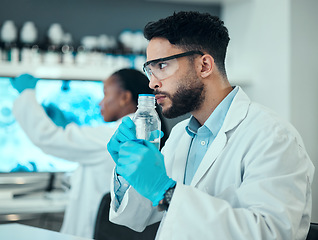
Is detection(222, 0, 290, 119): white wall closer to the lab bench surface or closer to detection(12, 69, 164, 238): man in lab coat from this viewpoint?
detection(12, 69, 164, 238): man in lab coat

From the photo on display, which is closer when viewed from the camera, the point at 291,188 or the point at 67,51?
the point at 291,188

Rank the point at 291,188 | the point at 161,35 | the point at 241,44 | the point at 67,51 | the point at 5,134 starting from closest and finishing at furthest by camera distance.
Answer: the point at 291,188
the point at 161,35
the point at 5,134
the point at 67,51
the point at 241,44

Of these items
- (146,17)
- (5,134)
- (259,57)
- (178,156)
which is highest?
(146,17)

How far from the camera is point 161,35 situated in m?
1.10

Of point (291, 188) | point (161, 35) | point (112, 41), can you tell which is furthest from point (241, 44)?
point (291, 188)

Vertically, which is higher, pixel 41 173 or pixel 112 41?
pixel 112 41

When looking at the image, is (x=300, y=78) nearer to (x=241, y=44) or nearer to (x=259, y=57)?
(x=259, y=57)

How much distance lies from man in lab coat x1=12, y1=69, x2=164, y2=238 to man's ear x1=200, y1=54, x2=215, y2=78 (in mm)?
816

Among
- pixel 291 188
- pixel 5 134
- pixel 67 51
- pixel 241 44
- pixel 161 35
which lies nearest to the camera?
pixel 291 188

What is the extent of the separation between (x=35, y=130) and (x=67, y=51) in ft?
2.56

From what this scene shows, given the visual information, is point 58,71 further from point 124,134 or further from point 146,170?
point 146,170

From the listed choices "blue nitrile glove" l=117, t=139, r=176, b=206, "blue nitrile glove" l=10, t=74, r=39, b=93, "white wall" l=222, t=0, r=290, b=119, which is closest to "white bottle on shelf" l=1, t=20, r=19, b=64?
"blue nitrile glove" l=10, t=74, r=39, b=93

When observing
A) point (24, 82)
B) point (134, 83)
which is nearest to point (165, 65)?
point (134, 83)

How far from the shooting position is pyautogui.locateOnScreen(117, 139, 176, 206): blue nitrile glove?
860 mm
